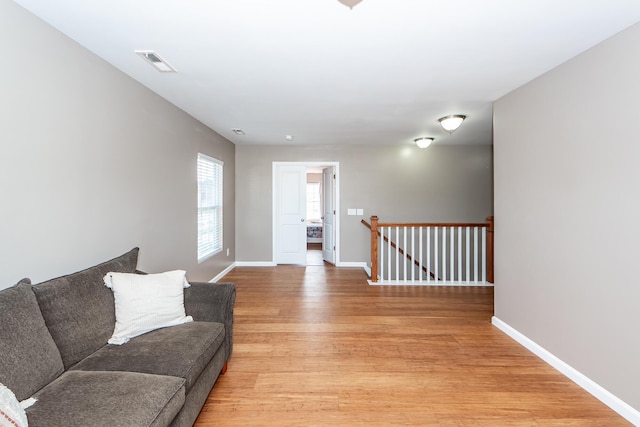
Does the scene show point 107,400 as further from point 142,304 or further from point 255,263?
point 255,263

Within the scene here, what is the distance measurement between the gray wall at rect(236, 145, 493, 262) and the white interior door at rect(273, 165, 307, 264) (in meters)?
0.17

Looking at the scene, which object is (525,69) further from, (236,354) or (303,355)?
(236,354)

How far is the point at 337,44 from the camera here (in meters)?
2.08

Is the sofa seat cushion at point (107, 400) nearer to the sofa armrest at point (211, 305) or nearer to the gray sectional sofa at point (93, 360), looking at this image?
the gray sectional sofa at point (93, 360)

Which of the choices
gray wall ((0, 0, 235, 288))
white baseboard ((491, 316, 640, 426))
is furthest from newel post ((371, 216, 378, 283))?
gray wall ((0, 0, 235, 288))

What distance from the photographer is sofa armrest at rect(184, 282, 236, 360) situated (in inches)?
89.1

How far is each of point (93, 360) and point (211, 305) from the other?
763mm

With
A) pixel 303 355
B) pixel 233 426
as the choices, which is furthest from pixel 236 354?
pixel 233 426

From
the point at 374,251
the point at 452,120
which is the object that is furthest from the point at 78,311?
the point at 452,120

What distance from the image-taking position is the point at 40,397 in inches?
51.1

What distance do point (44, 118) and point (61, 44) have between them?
20.8 inches

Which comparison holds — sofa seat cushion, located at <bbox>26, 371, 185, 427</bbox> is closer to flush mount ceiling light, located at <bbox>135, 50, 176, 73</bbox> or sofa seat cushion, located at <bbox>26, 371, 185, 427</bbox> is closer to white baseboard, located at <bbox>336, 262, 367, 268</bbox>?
flush mount ceiling light, located at <bbox>135, 50, 176, 73</bbox>

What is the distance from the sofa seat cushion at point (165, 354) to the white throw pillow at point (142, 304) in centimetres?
6

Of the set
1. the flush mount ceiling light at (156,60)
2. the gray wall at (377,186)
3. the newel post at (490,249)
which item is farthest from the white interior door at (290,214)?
the flush mount ceiling light at (156,60)
